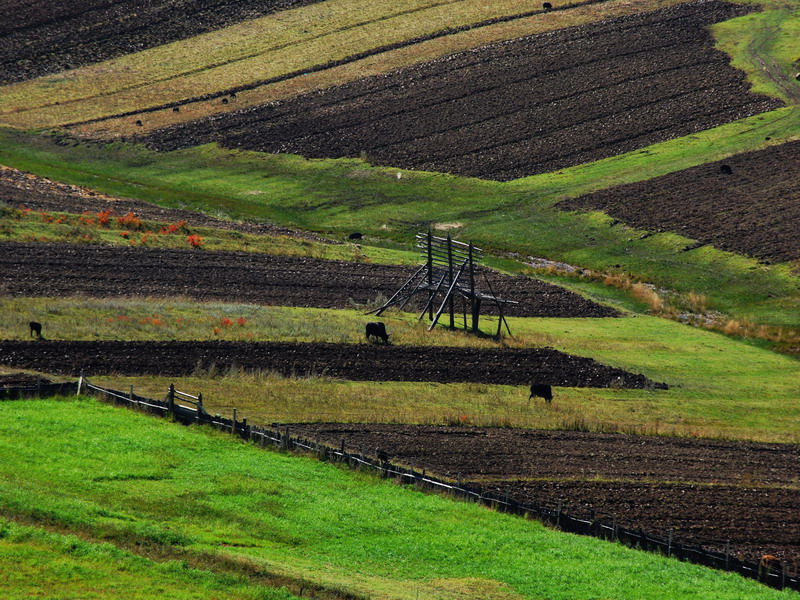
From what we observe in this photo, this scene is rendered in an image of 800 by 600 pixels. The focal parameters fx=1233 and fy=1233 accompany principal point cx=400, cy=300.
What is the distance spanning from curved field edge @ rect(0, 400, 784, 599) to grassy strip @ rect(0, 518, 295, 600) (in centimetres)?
166

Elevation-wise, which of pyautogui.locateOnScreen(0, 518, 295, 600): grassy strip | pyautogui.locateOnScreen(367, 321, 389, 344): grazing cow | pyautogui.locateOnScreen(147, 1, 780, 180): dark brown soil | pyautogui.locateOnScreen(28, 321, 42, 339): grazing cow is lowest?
pyautogui.locateOnScreen(0, 518, 295, 600): grassy strip

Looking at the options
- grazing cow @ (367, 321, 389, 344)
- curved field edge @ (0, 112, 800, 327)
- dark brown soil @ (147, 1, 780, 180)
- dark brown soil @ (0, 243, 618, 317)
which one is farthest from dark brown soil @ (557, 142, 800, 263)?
grazing cow @ (367, 321, 389, 344)

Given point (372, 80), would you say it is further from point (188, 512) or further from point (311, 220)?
point (188, 512)

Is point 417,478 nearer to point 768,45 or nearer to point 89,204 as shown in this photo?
point 89,204

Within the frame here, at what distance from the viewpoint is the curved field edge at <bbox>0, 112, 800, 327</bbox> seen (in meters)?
80.5

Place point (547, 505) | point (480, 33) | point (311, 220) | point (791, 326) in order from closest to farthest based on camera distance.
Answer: point (547, 505) < point (791, 326) < point (311, 220) < point (480, 33)

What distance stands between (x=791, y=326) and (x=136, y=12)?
91.2 metres

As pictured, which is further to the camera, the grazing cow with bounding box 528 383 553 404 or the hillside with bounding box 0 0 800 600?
the grazing cow with bounding box 528 383 553 404

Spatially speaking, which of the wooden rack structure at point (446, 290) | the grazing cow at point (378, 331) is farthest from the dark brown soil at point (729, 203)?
the grazing cow at point (378, 331)

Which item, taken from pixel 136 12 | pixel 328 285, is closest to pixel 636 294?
pixel 328 285

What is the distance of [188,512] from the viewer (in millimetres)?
32781

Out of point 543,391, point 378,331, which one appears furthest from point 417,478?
point 378,331

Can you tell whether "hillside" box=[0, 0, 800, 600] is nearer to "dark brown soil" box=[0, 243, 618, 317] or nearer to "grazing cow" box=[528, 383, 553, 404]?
"dark brown soil" box=[0, 243, 618, 317]

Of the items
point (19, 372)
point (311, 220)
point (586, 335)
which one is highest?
point (311, 220)
